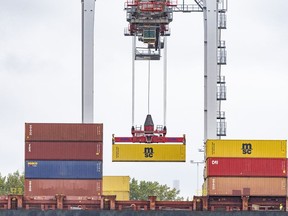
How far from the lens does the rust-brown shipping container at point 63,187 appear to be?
77875 millimetres

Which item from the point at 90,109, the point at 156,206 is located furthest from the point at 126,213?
the point at 90,109

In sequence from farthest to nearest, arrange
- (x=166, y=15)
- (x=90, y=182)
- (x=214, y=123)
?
(x=214, y=123) < (x=166, y=15) < (x=90, y=182)

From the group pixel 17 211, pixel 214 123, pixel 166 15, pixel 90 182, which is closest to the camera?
pixel 17 211

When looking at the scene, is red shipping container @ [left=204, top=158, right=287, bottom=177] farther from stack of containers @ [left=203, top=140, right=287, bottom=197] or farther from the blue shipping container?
the blue shipping container

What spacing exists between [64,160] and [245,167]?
1305 centimetres

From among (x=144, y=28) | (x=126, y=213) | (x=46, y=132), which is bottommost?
(x=126, y=213)

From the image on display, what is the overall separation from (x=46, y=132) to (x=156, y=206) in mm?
12012

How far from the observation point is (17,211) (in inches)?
2736

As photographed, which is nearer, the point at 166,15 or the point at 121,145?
the point at 166,15

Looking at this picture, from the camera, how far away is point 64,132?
7944 centimetres

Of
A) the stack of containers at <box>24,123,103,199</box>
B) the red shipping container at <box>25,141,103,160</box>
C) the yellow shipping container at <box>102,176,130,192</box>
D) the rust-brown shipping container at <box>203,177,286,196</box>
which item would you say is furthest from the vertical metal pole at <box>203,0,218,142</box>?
the yellow shipping container at <box>102,176,130,192</box>

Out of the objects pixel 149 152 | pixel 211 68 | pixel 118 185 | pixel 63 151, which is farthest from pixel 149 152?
pixel 118 185

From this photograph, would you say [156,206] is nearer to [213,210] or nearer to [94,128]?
[213,210]

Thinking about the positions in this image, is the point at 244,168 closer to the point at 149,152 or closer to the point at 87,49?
the point at 87,49
